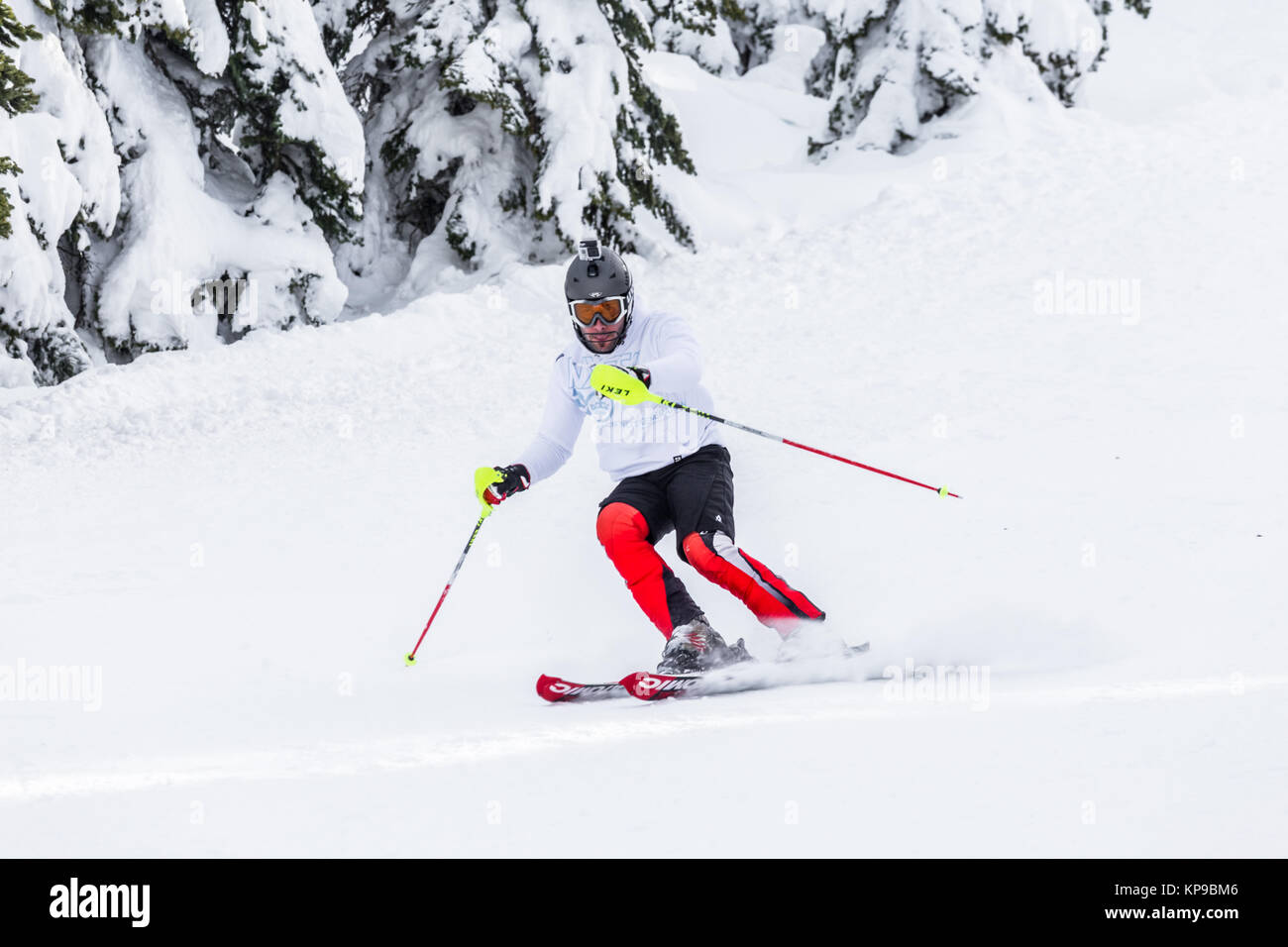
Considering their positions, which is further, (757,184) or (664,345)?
(757,184)

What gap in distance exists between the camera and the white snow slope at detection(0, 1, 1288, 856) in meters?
2.92

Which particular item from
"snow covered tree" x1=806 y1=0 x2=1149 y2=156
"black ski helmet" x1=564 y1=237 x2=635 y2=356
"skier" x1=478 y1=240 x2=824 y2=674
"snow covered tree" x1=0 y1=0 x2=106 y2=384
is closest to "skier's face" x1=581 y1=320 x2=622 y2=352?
"skier" x1=478 y1=240 x2=824 y2=674

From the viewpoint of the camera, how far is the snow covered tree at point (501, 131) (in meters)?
11.9

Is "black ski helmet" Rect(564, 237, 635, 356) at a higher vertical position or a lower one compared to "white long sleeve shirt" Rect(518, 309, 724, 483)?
higher

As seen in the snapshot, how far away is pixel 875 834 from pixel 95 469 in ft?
25.0

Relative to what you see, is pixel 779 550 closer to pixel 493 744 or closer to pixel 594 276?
pixel 594 276

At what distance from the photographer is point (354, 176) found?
38.0ft

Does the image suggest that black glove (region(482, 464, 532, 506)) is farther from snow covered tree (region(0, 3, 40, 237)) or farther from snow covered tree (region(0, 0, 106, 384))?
snow covered tree (region(0, 0, 106, 384))

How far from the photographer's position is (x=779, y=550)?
659 cm

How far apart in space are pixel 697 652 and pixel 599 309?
5.13 feet

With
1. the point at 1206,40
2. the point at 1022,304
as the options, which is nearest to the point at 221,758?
the point at 1022,304

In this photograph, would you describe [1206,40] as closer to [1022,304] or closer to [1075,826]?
[1022,304]

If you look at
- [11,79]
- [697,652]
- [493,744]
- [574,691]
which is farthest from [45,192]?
[493,744]

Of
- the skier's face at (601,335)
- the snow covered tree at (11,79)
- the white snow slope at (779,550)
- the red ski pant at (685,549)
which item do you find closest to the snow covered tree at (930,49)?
the white snow slope at (779,550)
